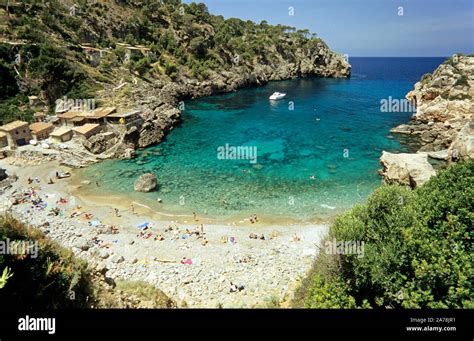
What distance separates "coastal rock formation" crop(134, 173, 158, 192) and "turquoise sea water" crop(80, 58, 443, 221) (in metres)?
0.71

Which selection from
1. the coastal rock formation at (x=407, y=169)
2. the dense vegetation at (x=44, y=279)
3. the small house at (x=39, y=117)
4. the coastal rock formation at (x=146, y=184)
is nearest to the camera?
the dense vegetation at (x=44, y=279)

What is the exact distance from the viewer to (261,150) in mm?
40812

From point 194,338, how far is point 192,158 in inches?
1322

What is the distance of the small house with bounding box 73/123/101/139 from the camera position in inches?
1453

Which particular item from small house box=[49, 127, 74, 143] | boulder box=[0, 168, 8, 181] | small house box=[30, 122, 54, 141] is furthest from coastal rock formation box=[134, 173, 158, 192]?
small house box=[30, 122, 54, 141]

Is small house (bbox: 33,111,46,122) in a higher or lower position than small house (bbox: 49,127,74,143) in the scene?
higher

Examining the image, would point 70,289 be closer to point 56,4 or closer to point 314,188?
point 314,188

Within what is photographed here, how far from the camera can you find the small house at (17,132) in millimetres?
35688

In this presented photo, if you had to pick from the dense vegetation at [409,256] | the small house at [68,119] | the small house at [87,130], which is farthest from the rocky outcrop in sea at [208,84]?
the dense vegetation at [409,256]

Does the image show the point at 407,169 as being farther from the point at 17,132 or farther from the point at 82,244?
the point at 17,132

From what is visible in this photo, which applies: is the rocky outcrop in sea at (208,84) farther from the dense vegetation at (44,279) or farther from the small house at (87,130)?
the dense vegetation at (44,279)

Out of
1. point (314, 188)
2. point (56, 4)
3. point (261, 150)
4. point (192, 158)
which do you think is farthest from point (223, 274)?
point (56, 4)

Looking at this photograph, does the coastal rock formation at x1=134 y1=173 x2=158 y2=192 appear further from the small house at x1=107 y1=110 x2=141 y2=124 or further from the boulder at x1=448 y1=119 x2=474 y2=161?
the boulder at x1=448 y1=119 x2=474 y2=161

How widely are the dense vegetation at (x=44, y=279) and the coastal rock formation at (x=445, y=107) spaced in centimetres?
3978
